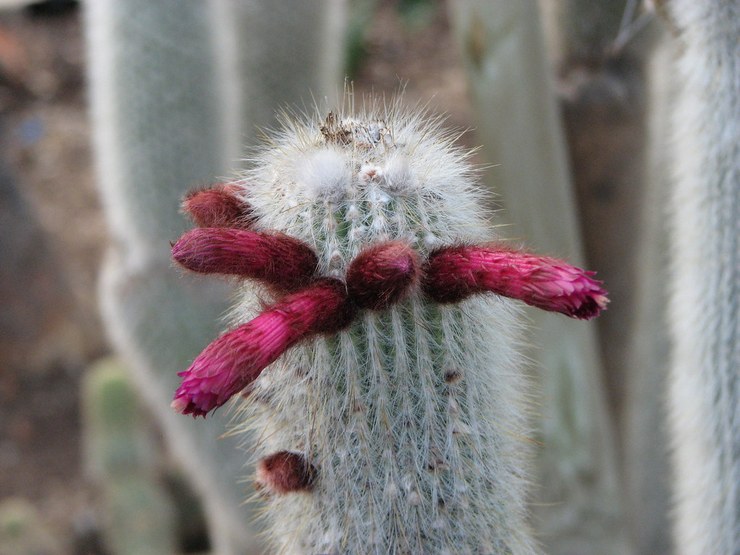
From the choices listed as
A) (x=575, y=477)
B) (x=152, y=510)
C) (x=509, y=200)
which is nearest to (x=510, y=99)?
(x=509, y=200)

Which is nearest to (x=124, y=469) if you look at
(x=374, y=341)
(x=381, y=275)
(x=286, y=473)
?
(x=286, y=473)

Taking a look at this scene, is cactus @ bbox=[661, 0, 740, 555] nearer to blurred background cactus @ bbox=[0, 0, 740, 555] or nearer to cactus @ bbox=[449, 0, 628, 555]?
blurred background cactus @ bbox=[0, 0, 740, 555]

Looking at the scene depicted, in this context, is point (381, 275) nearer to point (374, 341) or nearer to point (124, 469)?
point (374, 341)

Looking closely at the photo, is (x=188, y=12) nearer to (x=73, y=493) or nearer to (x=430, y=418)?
(x=430, y=418)

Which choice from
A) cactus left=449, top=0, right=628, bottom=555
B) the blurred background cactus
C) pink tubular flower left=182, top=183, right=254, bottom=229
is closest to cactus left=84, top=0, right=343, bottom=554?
the blurred background cactus

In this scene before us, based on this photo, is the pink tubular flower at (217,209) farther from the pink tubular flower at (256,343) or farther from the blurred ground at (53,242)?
the blurred ground at (53,242)
